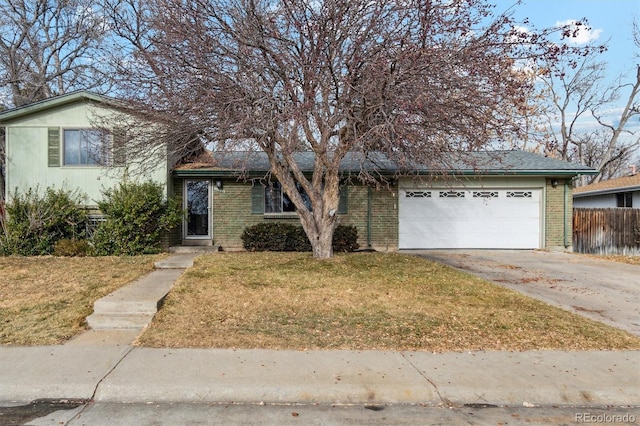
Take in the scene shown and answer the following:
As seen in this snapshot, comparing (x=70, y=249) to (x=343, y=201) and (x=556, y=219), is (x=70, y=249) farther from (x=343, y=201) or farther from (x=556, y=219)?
(x=556, y=219)

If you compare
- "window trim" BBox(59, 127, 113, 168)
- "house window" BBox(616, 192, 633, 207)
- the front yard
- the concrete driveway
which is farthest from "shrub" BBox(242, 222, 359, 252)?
"house window" BBox(616, 192, 633, 207)

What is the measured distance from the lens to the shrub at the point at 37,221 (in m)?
12.3

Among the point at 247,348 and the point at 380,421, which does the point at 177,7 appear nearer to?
the point at 247,348

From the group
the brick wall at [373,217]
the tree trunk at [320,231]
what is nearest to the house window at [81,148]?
the tree trunk at [320,231]

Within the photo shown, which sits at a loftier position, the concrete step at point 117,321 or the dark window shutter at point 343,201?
the dark window shutter at point 343,201

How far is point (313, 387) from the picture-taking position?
4191mm

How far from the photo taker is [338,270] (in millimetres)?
9234

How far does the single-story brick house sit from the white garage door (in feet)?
0.12

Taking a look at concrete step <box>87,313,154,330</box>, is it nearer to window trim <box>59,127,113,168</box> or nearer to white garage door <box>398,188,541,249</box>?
window trim <box>59,127,113,168</box>

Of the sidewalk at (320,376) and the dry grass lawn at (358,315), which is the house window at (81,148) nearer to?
the dry grass lawn at (358,315)

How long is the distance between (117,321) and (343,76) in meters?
5.91

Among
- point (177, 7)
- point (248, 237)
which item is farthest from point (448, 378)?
point (248, 237)

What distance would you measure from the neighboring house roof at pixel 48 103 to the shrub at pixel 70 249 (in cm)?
416

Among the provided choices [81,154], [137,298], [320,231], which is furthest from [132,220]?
[137,298]
